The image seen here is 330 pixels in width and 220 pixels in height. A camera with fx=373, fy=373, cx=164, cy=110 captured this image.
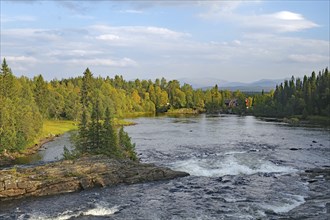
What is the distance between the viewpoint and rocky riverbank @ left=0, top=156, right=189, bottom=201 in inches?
1761

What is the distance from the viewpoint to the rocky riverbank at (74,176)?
44.7 metres

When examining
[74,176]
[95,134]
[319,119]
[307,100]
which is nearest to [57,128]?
[95,134]

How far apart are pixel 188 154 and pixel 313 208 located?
36.3 meters

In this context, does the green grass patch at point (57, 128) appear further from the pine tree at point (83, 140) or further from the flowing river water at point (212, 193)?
the pine tree at point (83, 140)

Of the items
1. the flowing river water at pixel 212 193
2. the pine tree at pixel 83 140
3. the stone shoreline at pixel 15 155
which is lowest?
the flowing river water at pixel 212 193

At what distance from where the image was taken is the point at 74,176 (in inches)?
1887

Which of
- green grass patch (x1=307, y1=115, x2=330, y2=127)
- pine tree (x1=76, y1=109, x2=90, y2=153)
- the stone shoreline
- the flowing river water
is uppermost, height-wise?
pine tree (x1=76, y1=109, x2=90, y2=153)

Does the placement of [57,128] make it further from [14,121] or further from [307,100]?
[307,100]

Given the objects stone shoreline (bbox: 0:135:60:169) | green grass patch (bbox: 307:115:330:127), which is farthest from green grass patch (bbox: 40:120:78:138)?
green grass patch (bbox: 307:115:330:127)

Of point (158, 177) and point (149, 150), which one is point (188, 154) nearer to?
point (149, 150)

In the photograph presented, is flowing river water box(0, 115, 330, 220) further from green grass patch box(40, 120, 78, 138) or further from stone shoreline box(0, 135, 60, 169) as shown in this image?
green grass patch box(40, 120, 78, 138)

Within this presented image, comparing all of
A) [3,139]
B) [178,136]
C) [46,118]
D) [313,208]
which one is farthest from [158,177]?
[46,118]

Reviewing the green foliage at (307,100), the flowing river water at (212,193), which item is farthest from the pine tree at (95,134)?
the green foliage at (307,100)

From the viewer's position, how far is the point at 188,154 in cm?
7306
